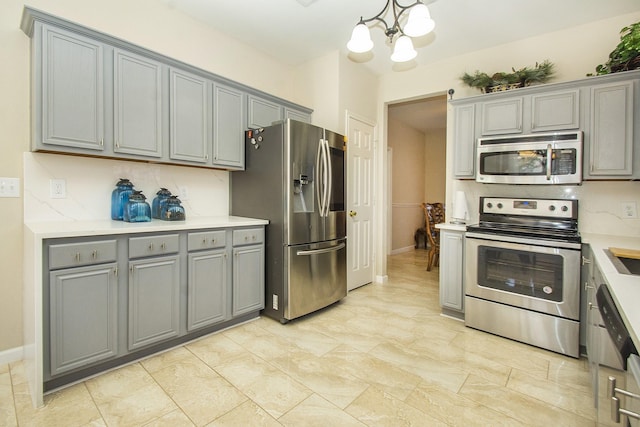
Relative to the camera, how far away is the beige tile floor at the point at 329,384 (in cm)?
156

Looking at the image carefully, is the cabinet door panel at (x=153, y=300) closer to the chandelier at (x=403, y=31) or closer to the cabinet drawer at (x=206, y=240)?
the cabinet drawer at (x=206, y=240)

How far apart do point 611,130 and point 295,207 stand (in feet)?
8.56

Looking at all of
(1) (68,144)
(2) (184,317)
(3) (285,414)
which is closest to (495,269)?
(3) (285,414)

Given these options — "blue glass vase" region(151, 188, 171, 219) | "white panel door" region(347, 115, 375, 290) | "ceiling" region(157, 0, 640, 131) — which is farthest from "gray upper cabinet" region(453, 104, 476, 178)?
"blue glass vase" region(151, 188, 171, 219)

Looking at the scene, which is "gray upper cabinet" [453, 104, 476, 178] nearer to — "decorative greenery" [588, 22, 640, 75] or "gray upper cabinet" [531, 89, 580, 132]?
"gray upper cabinet" [531, 89, 580, 132]

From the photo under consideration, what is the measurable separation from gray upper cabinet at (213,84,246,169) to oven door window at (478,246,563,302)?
7.83 feet

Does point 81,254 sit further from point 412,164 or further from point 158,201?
point 412,164

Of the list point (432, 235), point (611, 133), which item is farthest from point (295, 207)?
point (432, 235)

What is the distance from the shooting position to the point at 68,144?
6.25 feet

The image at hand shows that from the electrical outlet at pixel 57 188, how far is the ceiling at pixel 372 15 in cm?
176

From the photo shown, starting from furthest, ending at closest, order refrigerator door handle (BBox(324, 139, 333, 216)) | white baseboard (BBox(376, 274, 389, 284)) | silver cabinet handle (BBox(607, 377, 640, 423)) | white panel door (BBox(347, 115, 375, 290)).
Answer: white baseboard (BBox(376, 274, 389, 284)) → white panel door (BBox(347, 115, 375, 290)) → refrigerator door handle (BBox(324, 139, 333, 216)) → silver cabinet handle (BBox(607, 377, 640, 423))

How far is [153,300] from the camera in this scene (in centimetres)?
207

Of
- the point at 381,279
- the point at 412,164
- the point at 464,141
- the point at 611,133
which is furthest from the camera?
the point at 412,164

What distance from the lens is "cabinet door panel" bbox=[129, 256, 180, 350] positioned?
1972 millimetres
